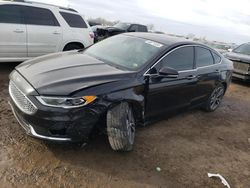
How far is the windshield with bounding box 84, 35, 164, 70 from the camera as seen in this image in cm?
435

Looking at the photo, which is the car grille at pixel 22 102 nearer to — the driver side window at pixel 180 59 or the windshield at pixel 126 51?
the windshield at pixel 126 51

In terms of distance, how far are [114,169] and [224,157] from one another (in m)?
1.96

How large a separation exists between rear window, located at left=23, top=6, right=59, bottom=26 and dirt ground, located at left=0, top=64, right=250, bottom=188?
2631 millimetres

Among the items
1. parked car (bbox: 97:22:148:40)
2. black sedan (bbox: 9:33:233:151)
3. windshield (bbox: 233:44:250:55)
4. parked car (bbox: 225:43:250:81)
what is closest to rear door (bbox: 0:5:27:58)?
black sedan (bbox: 9:33:233:151)

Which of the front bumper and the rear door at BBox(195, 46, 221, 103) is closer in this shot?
the front bumper

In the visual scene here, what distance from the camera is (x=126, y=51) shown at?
15.4ft

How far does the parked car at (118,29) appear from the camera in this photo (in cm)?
1549

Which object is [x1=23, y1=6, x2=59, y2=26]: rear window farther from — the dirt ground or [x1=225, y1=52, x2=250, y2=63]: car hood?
[x1=225, y1=52, x2=250, y2=63]: car hood

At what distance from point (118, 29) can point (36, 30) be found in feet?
30.9

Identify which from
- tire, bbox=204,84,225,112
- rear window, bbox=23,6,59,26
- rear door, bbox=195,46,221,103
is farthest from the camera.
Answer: rear window, bbox=23,6,59,26

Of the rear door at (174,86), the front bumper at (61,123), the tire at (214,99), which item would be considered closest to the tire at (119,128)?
the front bumper at (61,123)

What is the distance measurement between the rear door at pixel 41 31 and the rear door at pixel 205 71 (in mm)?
4048

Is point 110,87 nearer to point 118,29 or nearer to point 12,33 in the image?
point 12,33

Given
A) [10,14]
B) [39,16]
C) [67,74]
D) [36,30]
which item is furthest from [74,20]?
[67,74]
